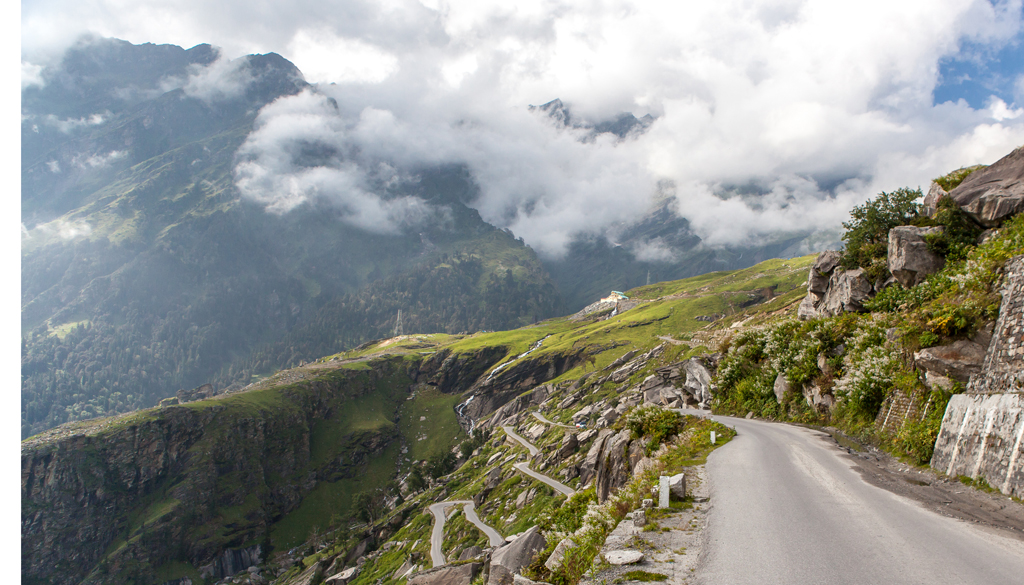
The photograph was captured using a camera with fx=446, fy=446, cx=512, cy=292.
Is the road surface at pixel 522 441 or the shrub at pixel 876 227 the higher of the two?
the shrub at pixel 876 227

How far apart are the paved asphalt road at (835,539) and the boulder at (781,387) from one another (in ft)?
58.2

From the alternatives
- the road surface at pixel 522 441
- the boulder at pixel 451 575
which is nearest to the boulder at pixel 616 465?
the boulder at pixel 451 575

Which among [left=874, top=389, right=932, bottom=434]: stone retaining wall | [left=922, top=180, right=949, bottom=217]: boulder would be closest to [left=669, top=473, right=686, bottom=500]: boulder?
[left=874, top=389, right=932, bottom=434]: stone retaining wall

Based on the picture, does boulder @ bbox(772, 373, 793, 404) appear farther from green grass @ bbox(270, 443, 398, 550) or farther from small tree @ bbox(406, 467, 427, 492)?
green grass @ bbox(270, 443, 398, 550)

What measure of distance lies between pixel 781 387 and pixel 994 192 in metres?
16.6

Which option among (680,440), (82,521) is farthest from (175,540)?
(680,440)

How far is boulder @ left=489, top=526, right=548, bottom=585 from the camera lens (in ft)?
49.8

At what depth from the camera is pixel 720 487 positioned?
1511cm

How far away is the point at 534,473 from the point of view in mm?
73000

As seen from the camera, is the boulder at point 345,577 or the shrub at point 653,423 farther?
the boulder at point 345,577

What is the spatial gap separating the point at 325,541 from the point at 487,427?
61.1m

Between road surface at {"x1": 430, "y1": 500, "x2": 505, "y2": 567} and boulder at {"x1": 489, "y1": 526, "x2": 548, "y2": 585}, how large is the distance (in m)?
47.6

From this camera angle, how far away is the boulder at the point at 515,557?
49.8 feet

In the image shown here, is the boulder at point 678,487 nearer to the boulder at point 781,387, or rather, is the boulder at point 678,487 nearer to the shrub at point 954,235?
the shrub at point 954,235
